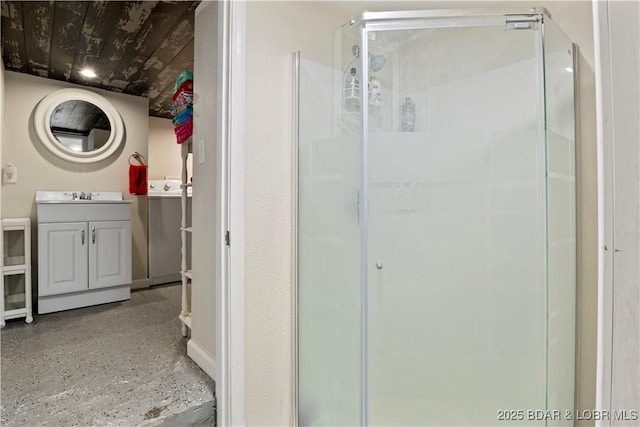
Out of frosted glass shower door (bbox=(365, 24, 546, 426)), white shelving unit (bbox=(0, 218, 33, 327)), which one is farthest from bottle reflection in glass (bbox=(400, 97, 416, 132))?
white shelving unit (bbox=(0, 218, 33, 327))

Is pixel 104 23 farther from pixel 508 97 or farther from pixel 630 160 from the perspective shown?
pixel 630 160

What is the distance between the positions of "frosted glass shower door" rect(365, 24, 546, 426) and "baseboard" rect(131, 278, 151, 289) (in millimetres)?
2750

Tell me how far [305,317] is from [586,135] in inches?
59.6

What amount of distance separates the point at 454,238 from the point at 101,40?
2.54 meters

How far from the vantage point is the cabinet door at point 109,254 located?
2.53 metres

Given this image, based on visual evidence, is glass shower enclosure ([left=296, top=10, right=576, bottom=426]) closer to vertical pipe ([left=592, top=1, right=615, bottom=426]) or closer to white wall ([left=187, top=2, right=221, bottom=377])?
white wall ([left=187, top=2, right=221, bottom=377])

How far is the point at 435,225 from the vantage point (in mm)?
1396

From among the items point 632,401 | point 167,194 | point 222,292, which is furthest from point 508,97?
point 167,194

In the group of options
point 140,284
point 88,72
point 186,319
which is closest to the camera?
point 186,319

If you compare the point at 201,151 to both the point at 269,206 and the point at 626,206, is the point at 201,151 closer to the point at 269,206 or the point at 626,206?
the point at 269,206

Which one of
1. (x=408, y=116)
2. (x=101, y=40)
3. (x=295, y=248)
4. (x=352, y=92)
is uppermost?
(x=101, y=40)

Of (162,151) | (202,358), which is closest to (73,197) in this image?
(162,151)

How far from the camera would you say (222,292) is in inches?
48.8

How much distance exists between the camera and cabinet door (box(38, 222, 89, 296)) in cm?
232
